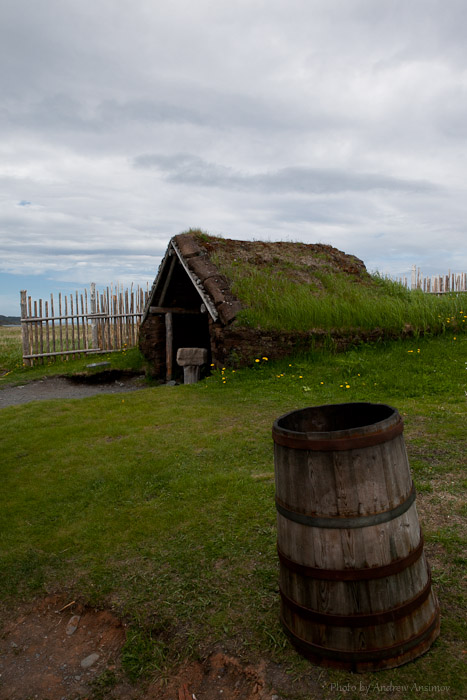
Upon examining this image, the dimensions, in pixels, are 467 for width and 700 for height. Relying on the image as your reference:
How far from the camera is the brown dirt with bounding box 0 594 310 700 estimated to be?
251 centimetres

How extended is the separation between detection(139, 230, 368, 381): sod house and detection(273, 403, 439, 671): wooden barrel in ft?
25.4

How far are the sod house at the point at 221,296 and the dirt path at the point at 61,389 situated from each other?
1.01m

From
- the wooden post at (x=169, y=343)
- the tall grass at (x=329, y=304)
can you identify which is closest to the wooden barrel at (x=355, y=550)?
the tall grass at (x=329, y=304)

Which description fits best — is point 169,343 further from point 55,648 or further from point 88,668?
point 88,668

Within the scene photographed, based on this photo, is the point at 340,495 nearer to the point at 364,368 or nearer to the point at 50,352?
the point at 364,368

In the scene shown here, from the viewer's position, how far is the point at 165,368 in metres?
14.5

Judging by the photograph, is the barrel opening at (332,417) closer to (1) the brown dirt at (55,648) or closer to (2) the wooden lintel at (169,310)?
(1) the brown dirt at (55,648)

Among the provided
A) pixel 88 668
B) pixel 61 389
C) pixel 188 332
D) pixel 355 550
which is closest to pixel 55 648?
pixel 88 668

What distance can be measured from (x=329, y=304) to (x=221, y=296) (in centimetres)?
263

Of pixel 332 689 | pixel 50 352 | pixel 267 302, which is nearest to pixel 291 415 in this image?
pixel 332 689

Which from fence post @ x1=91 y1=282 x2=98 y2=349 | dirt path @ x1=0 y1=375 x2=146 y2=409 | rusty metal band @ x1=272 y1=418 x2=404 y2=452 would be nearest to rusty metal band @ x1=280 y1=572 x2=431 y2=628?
rusty metal band @ x1=272 y1=418 x2=404 y2=452

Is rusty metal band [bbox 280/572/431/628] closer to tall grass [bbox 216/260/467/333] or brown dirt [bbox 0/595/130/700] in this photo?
brown dirt [bbox 0/595/130/700]

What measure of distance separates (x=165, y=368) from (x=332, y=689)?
12.4m

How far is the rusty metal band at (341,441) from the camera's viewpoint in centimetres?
242
